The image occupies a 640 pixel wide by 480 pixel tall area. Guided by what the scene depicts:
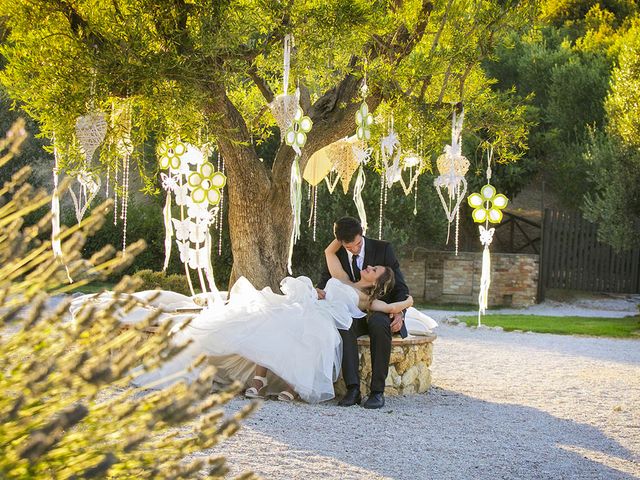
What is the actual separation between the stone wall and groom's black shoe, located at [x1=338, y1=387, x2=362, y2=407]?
11.3 m

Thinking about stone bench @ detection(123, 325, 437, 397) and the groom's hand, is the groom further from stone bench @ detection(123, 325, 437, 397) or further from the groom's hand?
stone bench @ detection(123, 325, 437, 397)

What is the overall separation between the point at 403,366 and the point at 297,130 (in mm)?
2279

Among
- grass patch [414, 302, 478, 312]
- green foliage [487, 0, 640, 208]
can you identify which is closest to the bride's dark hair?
grass patch [414, 302, 478, 312]

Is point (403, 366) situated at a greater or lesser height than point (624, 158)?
lesser

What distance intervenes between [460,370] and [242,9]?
14.4 feet

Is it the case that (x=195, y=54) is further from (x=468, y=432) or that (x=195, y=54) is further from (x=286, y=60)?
(x=468, y=432)

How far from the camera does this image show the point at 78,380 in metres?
1.75

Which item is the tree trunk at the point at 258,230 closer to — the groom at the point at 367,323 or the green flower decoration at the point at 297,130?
the green flower decoration at the point at 297,130

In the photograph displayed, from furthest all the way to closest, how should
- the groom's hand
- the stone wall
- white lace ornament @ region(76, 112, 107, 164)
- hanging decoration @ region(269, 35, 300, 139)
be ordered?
the stone wall
hanging decoration @ region(269, 35, 300, 139)
white lace ornament @ region(76, 112, 107, 164)
the groom's hand

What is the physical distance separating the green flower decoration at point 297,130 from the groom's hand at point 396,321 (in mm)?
1777

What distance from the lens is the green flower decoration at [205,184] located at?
849 centimetres

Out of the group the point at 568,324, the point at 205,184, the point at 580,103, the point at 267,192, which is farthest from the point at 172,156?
the point at 580,103

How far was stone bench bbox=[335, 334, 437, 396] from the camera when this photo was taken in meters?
7.09

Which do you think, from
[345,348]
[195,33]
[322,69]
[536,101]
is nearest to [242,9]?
[195,33]
